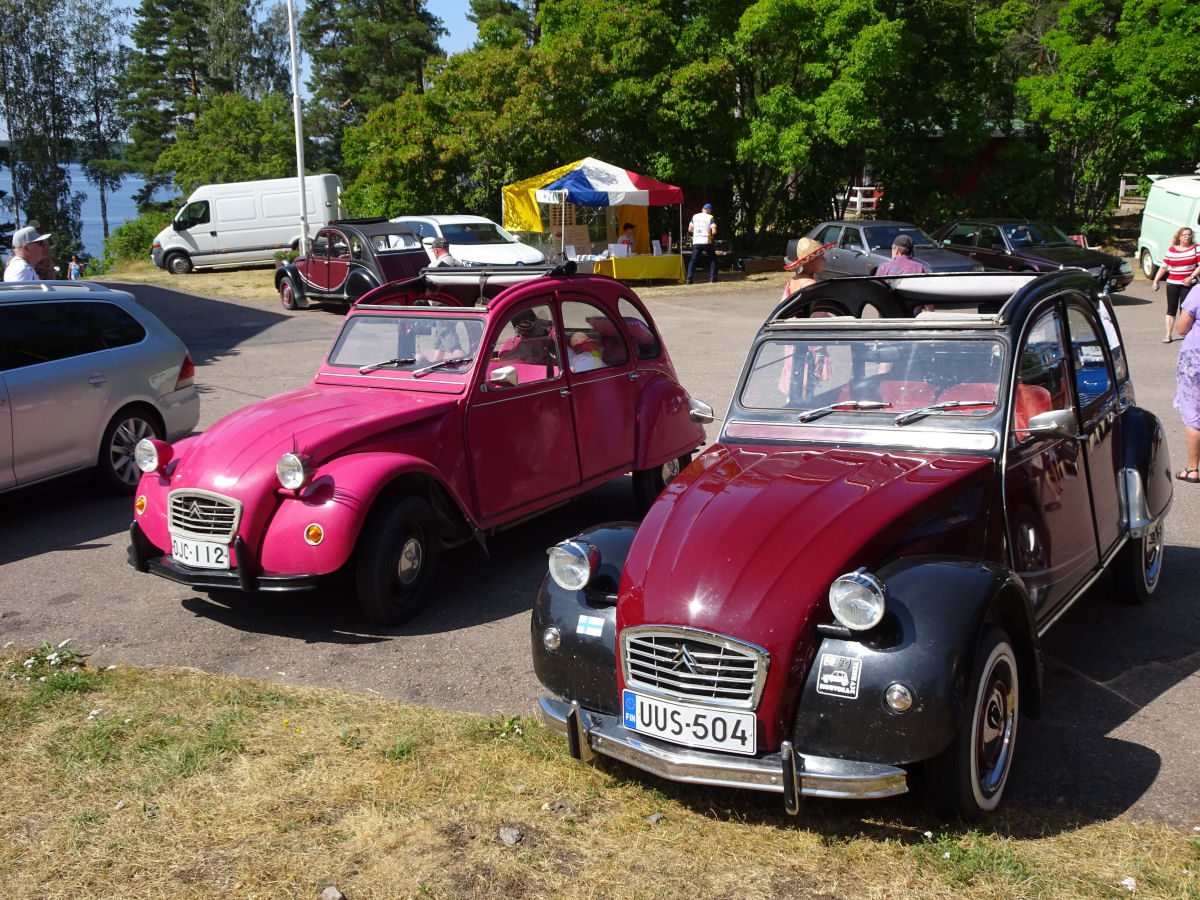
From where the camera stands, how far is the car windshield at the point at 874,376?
480 cm

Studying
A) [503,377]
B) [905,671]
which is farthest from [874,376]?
[503,377]

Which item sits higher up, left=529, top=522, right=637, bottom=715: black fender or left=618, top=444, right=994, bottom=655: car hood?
left=618, top=444, right=994, bottom=655: car hood

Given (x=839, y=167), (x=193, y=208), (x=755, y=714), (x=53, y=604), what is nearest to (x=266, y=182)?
(x=193, y=208)

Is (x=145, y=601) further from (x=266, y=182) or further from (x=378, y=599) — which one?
(x=266, y=182)

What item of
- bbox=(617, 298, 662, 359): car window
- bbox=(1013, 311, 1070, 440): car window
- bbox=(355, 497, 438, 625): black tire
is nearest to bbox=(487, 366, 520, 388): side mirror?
bbox=(355, 497, 438, 625): black tire

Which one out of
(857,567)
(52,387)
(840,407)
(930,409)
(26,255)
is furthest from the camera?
(26,255)

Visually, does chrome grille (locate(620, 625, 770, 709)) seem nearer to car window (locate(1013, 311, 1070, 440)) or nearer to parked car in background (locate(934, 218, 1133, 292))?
car window (locate(1013, 311, 1070, 440))

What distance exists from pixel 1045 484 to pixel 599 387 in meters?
3.53

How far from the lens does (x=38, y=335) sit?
8.46 meters

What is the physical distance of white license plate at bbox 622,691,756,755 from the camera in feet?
12.1

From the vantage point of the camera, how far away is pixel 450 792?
4293 millimetres

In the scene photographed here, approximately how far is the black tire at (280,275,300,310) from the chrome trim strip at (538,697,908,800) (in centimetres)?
1942

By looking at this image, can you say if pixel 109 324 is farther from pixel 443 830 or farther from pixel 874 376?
pixel 874 376

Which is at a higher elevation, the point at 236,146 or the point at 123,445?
the point at 236,146
